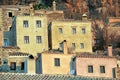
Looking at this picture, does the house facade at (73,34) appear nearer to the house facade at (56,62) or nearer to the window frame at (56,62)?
the house facade at (56,62)

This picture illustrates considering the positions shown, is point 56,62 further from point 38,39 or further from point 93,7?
point 93,7

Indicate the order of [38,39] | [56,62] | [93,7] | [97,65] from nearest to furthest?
[97,65]
[56,62]
[38,39]
[93,7]

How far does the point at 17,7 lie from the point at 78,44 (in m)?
18.7

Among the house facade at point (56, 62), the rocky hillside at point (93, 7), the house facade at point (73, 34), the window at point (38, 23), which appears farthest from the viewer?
the rocky hillside at point (93, 7)

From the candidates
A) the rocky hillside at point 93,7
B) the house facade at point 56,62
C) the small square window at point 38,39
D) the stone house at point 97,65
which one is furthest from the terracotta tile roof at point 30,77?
the rocky hillside at point 93,7

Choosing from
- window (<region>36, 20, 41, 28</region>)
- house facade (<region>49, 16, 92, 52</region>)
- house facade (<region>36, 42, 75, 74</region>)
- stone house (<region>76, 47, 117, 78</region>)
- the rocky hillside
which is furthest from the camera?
the rocky hillside

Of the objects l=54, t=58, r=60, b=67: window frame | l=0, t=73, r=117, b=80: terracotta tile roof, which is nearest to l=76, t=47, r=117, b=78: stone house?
l=54, t=58, r=60, b=67: window frame

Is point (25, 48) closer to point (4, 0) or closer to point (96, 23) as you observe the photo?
point (96, 23)

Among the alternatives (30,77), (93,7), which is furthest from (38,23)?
(30,77)

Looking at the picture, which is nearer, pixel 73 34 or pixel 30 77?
pixel 30 77

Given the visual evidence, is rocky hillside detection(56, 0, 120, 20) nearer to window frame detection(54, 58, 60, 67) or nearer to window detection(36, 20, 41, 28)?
window detection(36, 20, 41, 28)

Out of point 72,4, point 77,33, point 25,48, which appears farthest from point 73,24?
point 72,4

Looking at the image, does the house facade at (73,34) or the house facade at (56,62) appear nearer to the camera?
the house facade at (56,62)

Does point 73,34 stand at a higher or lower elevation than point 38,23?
lower
